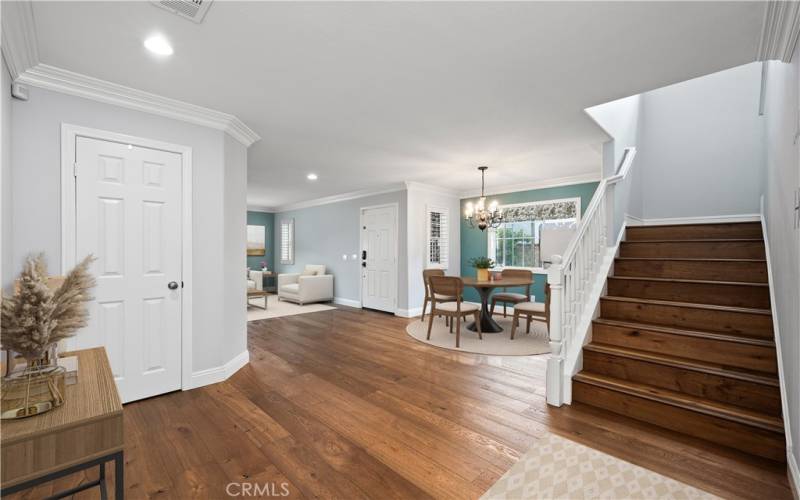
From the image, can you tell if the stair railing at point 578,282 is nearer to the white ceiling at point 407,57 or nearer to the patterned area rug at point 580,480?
the patterned area rug at point 580,480

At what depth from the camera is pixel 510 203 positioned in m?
6.43

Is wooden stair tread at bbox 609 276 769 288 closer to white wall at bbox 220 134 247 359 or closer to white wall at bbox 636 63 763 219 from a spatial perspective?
white wall at bbox 636 63 763 219

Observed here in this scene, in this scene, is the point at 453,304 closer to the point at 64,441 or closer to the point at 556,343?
the point at 556,343

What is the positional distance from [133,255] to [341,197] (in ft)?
16.3

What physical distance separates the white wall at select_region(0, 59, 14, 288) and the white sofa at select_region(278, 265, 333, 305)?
520cm

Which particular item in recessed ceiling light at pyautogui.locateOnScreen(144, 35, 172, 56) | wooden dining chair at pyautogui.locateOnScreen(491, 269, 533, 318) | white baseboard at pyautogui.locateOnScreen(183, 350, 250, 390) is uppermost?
recessed ceiling light at pyautogui.locateOnScreen(144, 35, 172, 56)

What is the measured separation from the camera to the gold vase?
996 millimetres

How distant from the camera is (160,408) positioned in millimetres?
2623

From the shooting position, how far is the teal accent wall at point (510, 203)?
5.59 m

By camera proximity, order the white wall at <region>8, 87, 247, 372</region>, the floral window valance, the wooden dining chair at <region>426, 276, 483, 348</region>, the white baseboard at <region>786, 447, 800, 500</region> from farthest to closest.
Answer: the floral window valance, the wooden dining chair at <region>426, 276, 483, 348</region>, the white wall at <region>8, 87, 247, 372</region>, the white baseboard at <region>786, 447, 800, 500</region>

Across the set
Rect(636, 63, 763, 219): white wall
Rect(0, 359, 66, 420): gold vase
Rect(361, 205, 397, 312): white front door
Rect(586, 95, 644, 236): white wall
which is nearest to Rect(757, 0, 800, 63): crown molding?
Rect(586, 95, 644, 236): white wall

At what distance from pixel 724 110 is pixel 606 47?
11.3ft

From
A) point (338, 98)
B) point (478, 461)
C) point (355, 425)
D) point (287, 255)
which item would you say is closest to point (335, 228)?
point (287, 255)

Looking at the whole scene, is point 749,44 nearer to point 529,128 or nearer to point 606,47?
point 606,47
